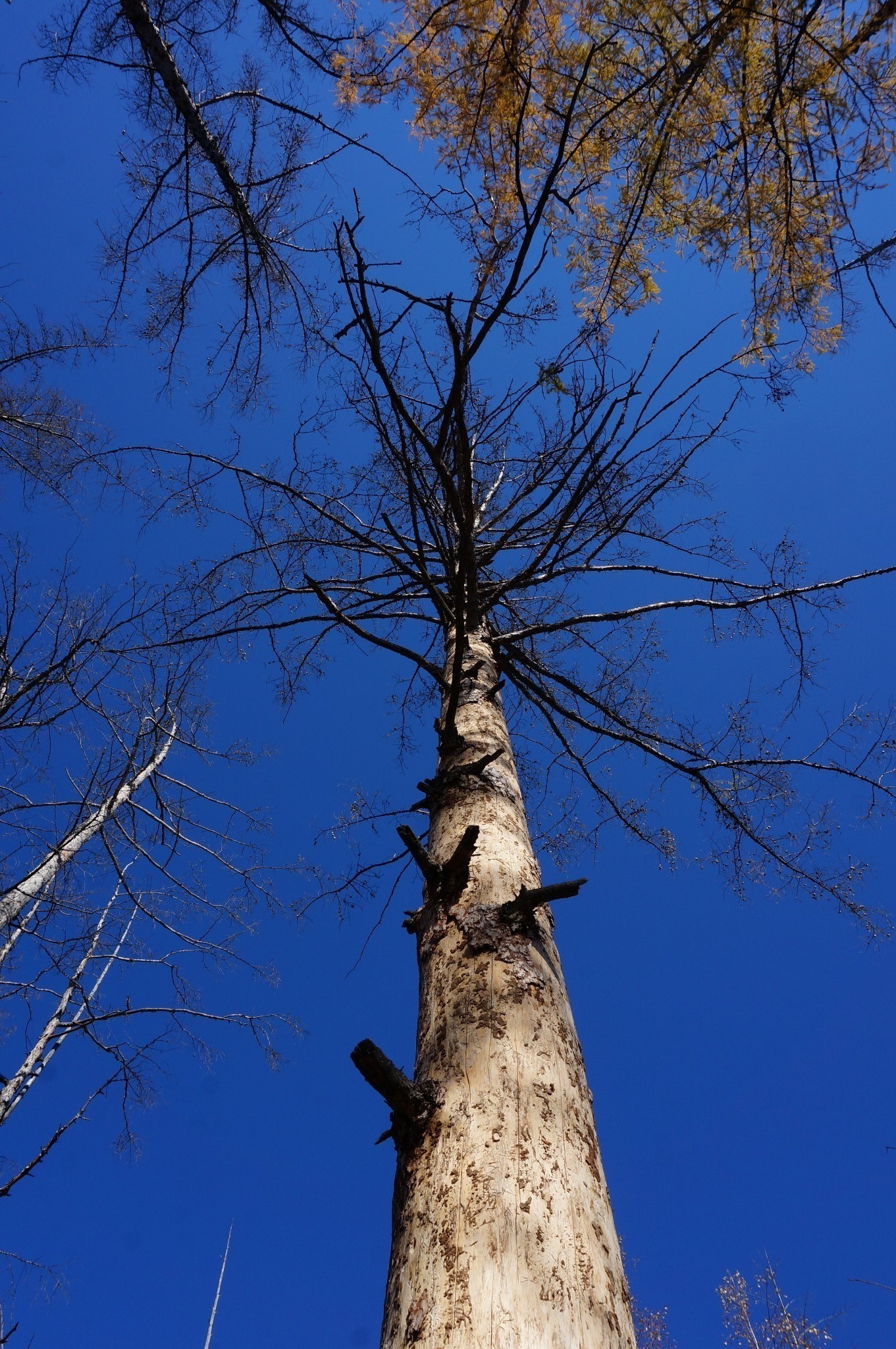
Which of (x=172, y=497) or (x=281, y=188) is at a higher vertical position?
(x=281, y=188)

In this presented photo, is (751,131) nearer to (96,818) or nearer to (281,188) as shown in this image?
(281,188)

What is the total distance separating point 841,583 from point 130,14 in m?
3.44

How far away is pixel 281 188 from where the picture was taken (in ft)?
9.45

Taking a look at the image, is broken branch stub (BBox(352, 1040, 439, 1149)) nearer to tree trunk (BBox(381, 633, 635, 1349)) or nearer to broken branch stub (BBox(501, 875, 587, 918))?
tree trunk (BBox(381, 633, 635, 1349))

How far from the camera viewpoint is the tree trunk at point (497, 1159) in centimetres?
101

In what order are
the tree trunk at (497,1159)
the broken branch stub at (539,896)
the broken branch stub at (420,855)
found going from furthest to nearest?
the broken branch stub at (420,855) → the broken branch stub at (539,896) → the tree trunk at (497,1159)

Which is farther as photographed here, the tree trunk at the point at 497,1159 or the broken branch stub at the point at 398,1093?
the broken branch stub at the point at 398,1093

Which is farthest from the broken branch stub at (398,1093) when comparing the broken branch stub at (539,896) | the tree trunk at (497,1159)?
the broken branch stub at (539,896)


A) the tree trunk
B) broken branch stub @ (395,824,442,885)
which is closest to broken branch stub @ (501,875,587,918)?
the tree trunk

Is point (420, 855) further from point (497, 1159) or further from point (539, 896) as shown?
point (497, 1159)

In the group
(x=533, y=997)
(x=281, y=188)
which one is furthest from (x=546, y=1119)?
(x=281, y=188)

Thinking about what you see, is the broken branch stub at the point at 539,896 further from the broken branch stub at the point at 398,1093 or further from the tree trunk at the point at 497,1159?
the broken branch stub at the point at 398,1093

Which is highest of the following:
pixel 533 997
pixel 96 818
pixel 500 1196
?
pixel 96 818

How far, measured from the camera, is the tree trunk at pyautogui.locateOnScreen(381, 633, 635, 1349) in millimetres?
1006
